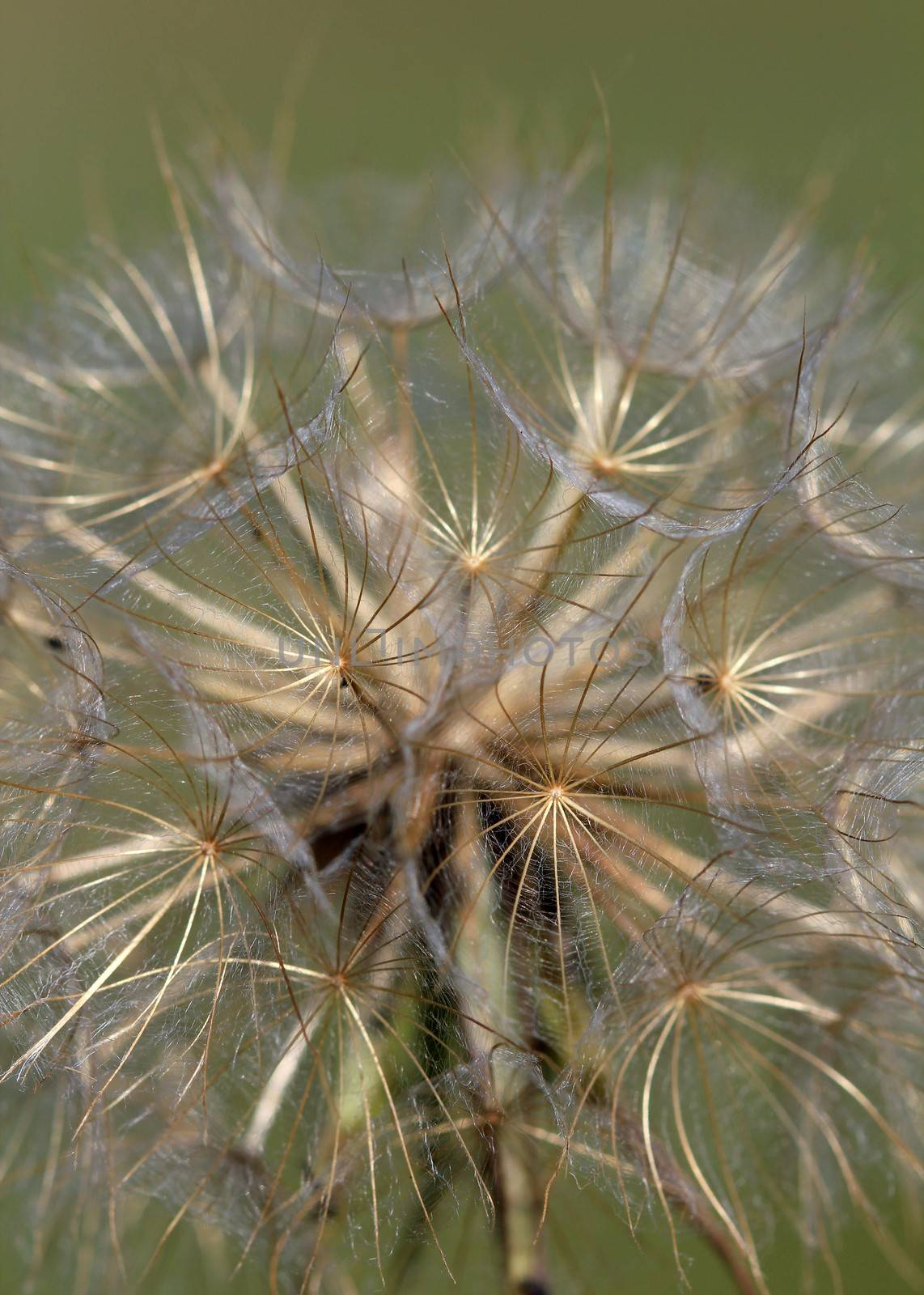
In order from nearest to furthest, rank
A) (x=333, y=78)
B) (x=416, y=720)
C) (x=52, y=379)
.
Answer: (x=416, y=720) < (x=52, y=379) < (x=333, y=78)

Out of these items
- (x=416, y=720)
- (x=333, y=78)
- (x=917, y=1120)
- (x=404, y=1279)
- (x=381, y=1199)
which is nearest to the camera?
(x=416, y=720)

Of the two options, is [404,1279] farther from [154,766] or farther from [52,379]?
[52,379]

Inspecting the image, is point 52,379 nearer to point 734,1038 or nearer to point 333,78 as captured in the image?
point 734,1038

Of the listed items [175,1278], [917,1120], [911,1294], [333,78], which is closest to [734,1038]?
[917,1120]

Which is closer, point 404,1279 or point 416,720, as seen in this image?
point 416,720

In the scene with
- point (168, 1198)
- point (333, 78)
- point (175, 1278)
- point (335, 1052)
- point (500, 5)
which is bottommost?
point (175, 1278)

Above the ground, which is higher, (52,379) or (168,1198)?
(52,379)
